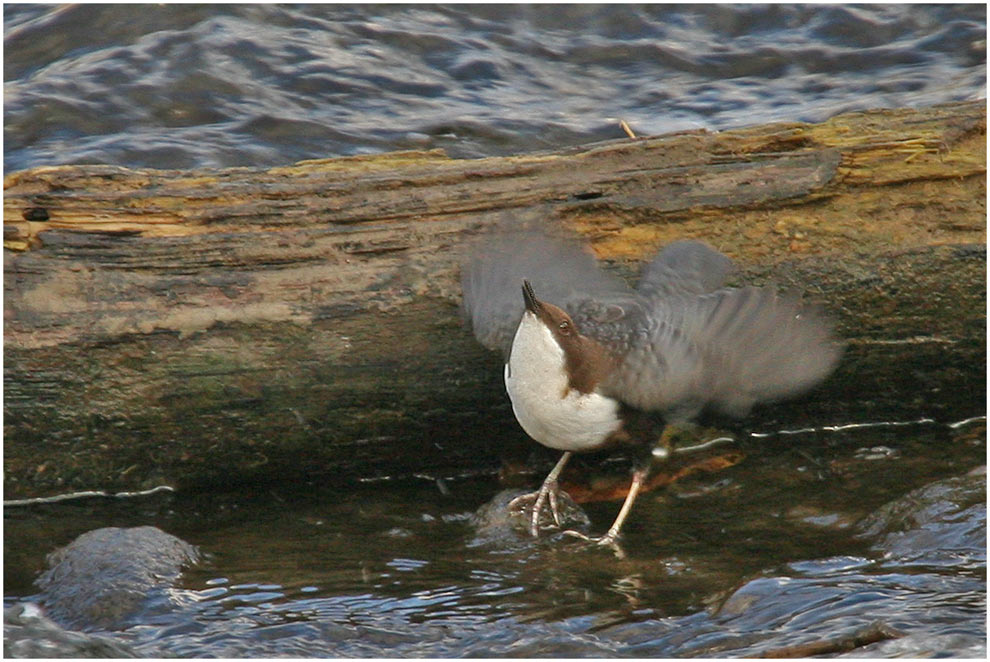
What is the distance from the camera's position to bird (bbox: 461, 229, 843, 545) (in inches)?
167

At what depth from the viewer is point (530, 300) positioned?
4109mm

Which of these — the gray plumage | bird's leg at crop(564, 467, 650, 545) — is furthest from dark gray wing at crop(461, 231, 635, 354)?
bird's leg at crop(564, 467, 650, 545)

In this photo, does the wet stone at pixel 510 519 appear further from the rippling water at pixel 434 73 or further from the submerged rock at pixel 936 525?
the rippling water at pixel 434 73

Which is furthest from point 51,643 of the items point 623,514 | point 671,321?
point 671,321

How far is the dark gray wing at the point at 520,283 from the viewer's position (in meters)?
4.45

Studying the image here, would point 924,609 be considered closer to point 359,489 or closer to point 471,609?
point 471,609

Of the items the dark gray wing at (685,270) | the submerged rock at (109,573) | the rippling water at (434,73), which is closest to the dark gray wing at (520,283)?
the dark gray wing at (685,270)

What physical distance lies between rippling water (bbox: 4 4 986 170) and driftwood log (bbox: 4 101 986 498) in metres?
2.86

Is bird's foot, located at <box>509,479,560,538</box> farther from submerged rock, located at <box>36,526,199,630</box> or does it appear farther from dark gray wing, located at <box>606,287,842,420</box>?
submerged rock, located at <box>36,526,199,630</box>

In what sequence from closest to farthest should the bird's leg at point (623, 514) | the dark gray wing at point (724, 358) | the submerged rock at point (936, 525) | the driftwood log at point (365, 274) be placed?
1. the submerged rock at point (936, 525)
2. the dark gray wing at point (724, 358)
3. the driftwood log at point (365, 274)
4. the bird's leg at point (623, 514)

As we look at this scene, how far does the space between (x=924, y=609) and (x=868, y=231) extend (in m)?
1.71

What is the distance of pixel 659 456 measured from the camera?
5051mm

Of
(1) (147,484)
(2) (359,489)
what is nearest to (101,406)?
(1) (147,484)

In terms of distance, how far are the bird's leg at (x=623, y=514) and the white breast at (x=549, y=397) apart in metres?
0.34
